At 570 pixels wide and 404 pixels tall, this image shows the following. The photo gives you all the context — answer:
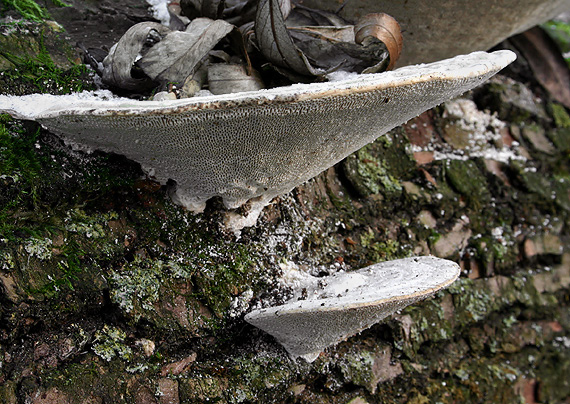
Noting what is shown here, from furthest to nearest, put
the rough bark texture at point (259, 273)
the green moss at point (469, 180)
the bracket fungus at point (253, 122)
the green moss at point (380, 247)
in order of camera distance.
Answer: the green moss at point (469, 180) → the green moss at point (380, 247) → the rough bark texture at point (259, 273) → the bracket fungus at point (253, 122)

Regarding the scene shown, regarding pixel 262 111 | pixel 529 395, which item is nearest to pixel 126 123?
pixel 262 111

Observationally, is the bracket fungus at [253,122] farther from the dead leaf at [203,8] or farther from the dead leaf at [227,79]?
the dead leaf at [203,8]

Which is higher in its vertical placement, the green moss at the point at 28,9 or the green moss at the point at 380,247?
the green moss at the point at 28,9

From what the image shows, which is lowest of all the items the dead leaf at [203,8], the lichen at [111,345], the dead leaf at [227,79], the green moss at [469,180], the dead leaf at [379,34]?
the lichen at [111,345]

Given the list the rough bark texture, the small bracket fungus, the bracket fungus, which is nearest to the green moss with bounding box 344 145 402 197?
the rough bark texture

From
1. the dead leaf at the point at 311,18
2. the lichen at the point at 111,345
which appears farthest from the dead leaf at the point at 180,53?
the lichen at the point at 111,345

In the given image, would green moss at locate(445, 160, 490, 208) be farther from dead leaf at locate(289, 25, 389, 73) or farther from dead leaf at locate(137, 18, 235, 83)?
dead leaf at locate(137, 18, 235, 83)

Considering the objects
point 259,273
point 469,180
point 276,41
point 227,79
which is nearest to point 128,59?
point 227,79
